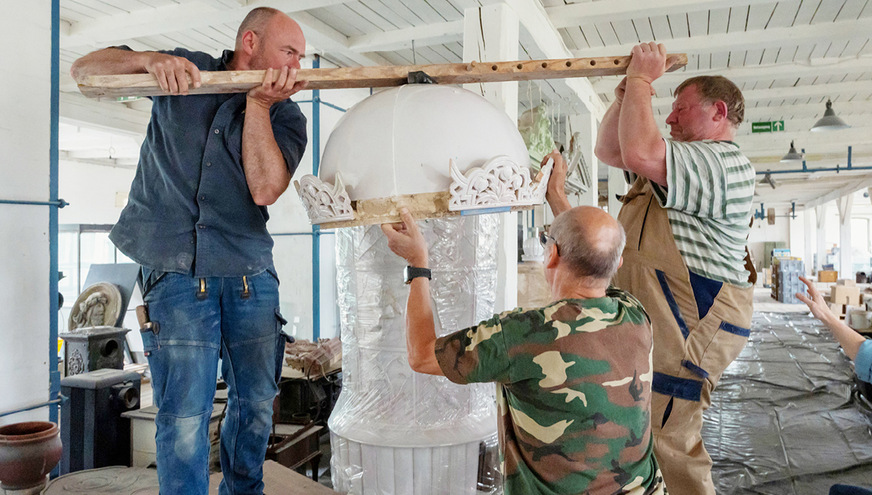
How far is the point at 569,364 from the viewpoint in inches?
56.2

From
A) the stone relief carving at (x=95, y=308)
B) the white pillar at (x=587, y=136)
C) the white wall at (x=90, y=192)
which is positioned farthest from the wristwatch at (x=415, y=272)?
the white wall at (x=90, y=192)

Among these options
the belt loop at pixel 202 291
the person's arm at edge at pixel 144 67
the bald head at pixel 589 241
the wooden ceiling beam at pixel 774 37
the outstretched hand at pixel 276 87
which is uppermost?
the wooden ceiling beam at pixel 774 37

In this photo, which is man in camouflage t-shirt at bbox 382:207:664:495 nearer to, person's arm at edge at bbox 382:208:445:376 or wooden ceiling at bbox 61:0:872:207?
person's arm at edge at bbox 382:208:445:376

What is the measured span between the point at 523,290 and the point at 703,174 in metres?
3.23

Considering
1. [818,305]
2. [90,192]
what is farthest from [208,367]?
[90,192]

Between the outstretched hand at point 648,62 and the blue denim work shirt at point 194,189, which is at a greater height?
the outstretched hand at point 648,62

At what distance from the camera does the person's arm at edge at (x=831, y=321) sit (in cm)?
223

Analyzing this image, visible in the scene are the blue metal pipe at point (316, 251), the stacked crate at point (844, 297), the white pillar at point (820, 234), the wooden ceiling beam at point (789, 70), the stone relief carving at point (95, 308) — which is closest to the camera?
the blue metal pipe at point (316, 251)

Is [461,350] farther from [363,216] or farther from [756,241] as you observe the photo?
[756,241]

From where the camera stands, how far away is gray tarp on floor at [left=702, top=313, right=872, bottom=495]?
393 cm

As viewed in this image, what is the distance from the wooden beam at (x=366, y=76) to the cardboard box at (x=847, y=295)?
40.1ft

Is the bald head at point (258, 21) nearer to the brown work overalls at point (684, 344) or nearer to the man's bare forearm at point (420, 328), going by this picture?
the man's bare forearm at point (420, 328)

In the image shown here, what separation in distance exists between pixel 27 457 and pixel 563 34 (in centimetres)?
496

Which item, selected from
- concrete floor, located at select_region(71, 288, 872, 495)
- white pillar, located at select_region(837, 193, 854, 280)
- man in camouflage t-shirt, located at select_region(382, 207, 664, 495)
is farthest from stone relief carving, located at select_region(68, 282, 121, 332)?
white pillar, located at select_region(837, 193, 854, 280)
